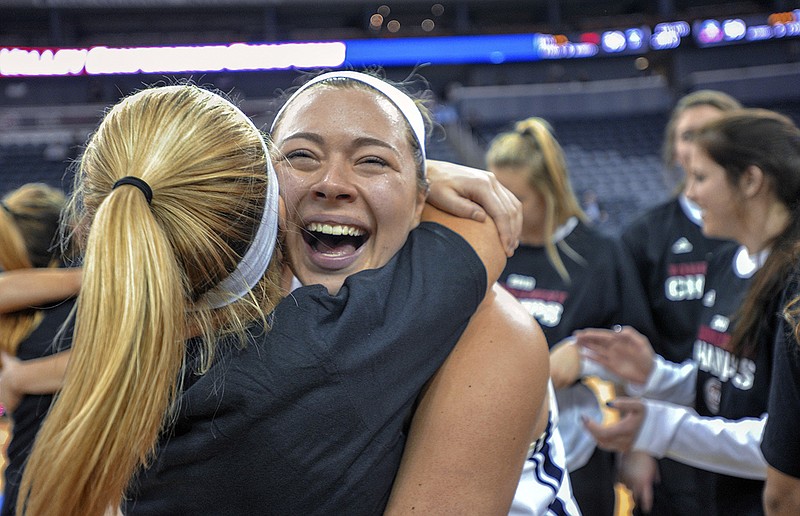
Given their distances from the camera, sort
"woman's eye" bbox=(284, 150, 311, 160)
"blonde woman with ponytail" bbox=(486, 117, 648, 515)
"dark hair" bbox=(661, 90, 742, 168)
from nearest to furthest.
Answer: "woman's eye" bbox=(284, 150, 311, 160) < "blonde woman with ponytail" bbox=(486, 117, 648, 515) < "dark hair" bbox=(661, 90, 742, 168)

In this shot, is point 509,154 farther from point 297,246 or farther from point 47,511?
point 47,511

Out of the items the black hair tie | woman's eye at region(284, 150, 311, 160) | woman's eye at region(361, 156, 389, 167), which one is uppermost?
the black hair tie

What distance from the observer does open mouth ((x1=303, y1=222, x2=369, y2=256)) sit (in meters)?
1.32

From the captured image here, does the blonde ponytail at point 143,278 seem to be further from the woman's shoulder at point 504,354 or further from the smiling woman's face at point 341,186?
the woman's shoulder at point 504,354

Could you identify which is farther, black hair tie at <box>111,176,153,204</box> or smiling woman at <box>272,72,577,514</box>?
smiling woman at <box>272,72,577,514</box>

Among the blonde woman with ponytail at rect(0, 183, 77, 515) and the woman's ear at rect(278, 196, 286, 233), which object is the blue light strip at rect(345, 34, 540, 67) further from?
the woman's ear at rect(278, 196, 286, 233)

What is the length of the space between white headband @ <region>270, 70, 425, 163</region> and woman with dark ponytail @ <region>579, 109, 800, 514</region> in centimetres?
82

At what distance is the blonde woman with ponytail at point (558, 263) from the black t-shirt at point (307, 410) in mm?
1584

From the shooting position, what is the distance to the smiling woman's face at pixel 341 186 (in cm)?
131

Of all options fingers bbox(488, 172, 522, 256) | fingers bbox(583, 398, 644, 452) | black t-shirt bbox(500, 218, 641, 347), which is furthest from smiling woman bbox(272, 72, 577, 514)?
black t-shirt bbox(500, 218, 641, 347)

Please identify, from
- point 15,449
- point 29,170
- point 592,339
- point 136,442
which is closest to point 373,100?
point 136,442

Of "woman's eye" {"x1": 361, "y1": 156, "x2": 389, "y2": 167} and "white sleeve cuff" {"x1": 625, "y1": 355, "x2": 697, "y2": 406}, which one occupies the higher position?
"woman's eye" {"x1": 361, "y1": 156, "x2": 389, "y2": 167}

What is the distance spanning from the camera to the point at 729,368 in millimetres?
1907

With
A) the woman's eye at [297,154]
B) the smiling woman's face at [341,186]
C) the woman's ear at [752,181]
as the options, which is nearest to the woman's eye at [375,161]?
the smiling woman's face at [341,186]
